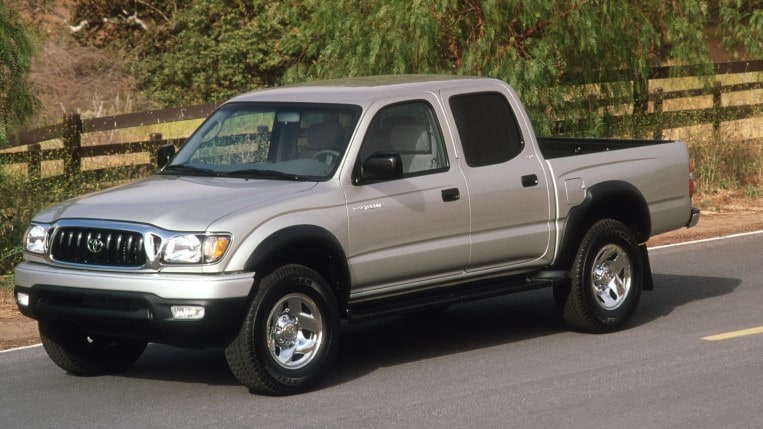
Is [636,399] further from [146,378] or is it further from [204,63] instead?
[204,63]

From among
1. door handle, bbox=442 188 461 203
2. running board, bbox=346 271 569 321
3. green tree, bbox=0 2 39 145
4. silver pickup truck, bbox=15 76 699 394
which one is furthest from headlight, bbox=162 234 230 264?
green tree, bbox=0 2 39 145

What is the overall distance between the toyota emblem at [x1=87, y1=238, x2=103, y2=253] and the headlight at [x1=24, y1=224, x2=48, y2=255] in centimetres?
43

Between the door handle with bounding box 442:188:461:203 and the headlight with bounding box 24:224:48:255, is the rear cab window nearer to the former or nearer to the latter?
the door handle with bounding box 442:188:461:203

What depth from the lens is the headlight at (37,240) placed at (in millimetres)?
8617

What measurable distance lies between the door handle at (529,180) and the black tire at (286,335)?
1.92 metres

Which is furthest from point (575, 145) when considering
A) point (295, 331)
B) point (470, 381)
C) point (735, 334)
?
point (295, 331)

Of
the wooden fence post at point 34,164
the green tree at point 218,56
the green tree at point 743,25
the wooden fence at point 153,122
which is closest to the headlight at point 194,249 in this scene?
the wooden fence at point 153,122

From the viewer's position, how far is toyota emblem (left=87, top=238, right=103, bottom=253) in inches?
326

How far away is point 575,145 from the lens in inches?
462

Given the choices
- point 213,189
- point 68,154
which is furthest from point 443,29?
point 213,189

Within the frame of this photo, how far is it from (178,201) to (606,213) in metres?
3.68

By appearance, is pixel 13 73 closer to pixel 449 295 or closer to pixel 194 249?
pixel 449 295

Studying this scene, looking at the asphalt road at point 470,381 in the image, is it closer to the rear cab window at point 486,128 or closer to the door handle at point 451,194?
the door handle at point 451,194

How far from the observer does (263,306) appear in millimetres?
8188
